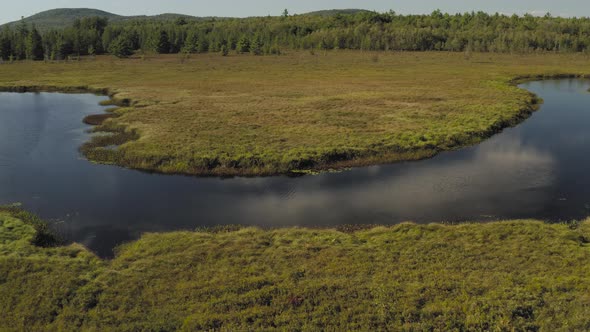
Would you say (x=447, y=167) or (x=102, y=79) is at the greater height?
(x=102, y=79)

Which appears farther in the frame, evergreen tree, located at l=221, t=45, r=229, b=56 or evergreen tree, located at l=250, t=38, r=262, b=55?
evergreen tree, located at l=250, t=38, r=262, b=55

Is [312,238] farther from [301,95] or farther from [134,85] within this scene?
[134,85]

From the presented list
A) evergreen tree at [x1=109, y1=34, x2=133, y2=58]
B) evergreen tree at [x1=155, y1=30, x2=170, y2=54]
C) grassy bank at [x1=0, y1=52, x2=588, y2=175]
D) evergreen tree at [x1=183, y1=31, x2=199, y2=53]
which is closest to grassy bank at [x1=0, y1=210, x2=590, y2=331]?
grassy bank at [x1=0, y1=52, x2=588, y2=175]

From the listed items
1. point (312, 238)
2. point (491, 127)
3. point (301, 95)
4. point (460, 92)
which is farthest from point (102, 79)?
point (312, 238)

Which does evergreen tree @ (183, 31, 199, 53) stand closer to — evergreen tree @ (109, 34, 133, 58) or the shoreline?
evergreen tree @ (109, 34, 133, 58)

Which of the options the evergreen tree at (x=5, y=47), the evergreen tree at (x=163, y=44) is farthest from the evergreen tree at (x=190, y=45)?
the evergreen tree at (x=5, y=47)

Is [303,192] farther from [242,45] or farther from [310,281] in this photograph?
[242,45]

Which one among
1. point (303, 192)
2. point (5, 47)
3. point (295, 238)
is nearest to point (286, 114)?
point (303, 192)
